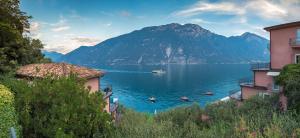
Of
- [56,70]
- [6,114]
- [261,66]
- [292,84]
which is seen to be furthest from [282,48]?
[6,114]

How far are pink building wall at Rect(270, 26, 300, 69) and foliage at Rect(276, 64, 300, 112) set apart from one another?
7.97 meters

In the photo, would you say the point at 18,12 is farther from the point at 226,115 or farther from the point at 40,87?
the point at 226,115

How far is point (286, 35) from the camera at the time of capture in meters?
39.2

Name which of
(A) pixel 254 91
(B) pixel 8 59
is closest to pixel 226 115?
(B) pixel 8 59

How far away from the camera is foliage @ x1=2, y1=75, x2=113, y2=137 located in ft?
37.3

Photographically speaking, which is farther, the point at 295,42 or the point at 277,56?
the point at 277,56

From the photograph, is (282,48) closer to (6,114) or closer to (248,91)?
(248,91)

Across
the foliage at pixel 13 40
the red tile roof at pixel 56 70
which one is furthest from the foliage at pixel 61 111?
the foliage at pixel 13 40

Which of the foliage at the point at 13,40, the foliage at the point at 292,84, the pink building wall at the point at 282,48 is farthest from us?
the pink building wall at the point at 282,48

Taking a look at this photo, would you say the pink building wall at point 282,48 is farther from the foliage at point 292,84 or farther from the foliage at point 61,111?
the foliage at point 61,111

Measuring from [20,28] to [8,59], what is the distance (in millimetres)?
4741

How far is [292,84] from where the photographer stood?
26594mm

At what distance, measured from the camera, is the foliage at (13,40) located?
23.9m

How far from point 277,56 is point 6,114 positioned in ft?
122
